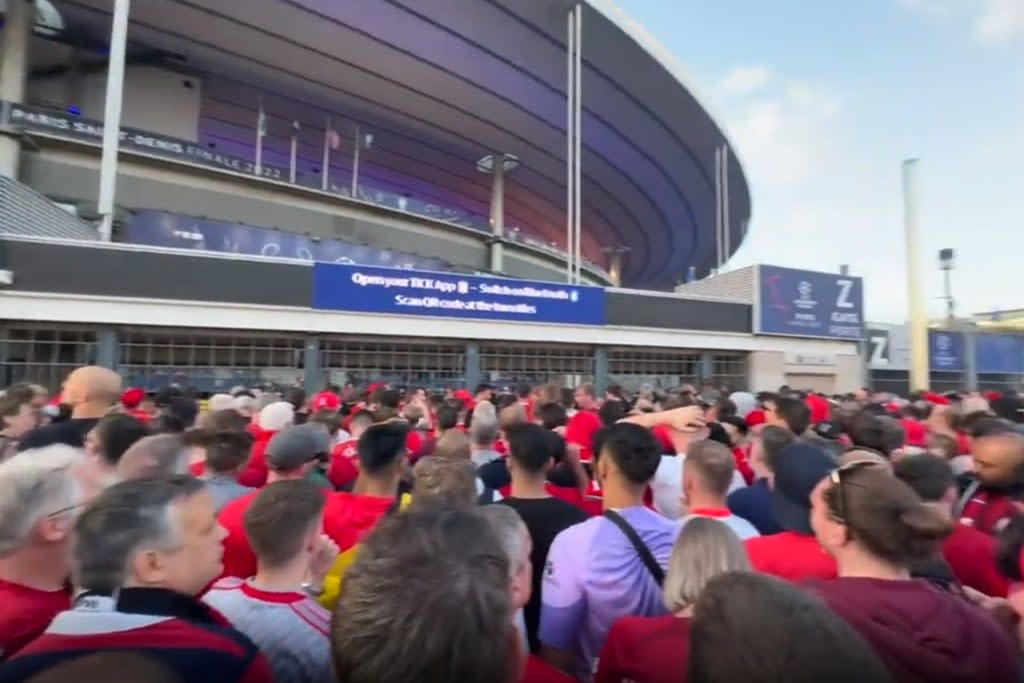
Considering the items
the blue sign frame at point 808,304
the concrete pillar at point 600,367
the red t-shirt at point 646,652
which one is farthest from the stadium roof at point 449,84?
the red t-shirt at point 646,652

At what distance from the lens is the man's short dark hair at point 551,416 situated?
A: 5277 mm

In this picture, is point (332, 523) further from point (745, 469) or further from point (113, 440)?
point (745, 469)

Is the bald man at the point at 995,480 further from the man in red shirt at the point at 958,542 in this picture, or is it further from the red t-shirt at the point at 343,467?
the red t-shirt at the point at 343,467

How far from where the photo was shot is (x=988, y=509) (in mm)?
2869

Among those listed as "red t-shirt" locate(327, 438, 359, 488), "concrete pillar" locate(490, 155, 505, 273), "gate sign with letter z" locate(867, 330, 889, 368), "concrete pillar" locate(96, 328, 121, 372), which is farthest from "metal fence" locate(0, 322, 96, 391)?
"gate sign with letter z" locate(867, 330, 889, 368)

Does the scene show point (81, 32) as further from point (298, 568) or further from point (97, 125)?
point (298, 568)

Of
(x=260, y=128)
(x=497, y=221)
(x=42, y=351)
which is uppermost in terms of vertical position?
(x=260, y=128)

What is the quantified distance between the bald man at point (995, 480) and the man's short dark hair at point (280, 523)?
2870 mm

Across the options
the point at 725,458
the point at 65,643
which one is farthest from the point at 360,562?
A: the point at 725,458

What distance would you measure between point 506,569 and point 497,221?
99.1 ft

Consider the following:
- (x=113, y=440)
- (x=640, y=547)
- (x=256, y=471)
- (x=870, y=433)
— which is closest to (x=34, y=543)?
(x=113, y=440)

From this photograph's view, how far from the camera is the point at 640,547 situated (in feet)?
7.23

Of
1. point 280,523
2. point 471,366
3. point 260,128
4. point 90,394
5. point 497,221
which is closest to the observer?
point 280,523

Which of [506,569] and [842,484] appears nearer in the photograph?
[506,569]
